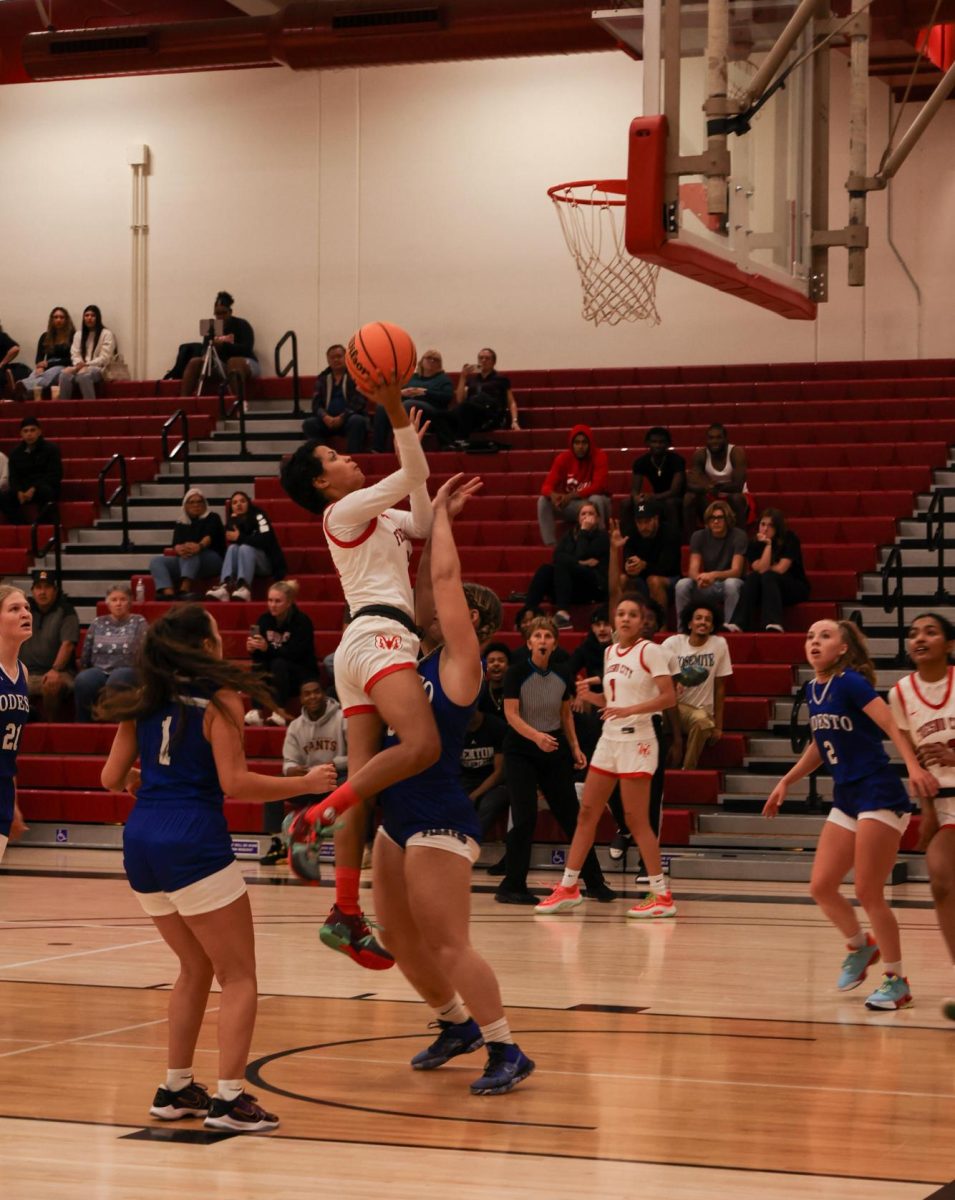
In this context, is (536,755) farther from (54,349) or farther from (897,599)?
(54,349)

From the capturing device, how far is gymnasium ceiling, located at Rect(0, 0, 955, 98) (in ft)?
53.0

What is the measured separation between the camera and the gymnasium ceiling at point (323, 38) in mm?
16141

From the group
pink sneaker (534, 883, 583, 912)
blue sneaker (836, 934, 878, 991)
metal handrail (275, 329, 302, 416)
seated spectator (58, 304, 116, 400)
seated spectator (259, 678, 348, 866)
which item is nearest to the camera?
blue sneaker (836, 934, 878, 991)

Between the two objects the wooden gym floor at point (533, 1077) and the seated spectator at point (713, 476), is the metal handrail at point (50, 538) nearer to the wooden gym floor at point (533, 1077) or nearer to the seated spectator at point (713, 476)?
the seated spectator at point (713, 476)

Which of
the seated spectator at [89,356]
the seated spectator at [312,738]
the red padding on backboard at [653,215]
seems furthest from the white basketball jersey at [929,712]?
the seated spectator at [89,356]

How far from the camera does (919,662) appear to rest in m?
6.53

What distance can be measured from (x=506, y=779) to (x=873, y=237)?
10325 millimetres

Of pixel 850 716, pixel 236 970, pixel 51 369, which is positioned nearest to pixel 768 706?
pixel 850 716

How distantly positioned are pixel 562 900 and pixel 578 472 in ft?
18.9

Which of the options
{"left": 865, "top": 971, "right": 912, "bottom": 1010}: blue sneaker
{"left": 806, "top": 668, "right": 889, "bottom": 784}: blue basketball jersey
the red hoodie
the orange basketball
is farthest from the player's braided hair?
the red hoodie

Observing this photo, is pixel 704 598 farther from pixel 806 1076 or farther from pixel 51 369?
pixel 51 369

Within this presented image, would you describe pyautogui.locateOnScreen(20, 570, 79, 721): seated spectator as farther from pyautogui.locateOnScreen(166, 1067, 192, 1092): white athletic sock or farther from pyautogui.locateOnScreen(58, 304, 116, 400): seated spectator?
pyautogui.locateOnScreen(166, 1067, 192, 1092): white athletic sock

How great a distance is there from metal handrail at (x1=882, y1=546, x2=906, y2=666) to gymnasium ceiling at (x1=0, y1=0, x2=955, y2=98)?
5318 mm

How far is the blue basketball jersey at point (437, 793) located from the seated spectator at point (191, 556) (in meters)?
9.82
